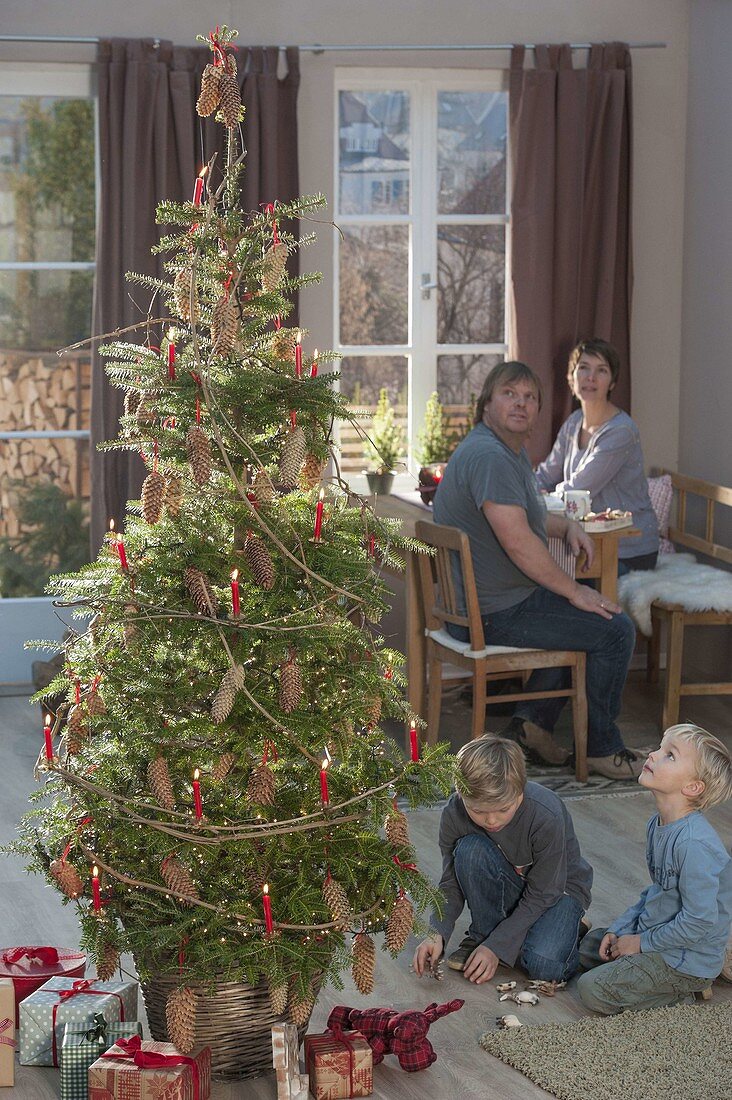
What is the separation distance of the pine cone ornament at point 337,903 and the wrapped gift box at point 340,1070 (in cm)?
22

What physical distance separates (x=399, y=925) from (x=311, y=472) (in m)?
0.83

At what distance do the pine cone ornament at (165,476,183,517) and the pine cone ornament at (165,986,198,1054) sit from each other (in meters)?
0.84

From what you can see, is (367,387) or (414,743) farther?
(367,387)

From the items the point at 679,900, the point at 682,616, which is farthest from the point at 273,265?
the point at 682,616

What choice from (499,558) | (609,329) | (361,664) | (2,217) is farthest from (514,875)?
(2,217)

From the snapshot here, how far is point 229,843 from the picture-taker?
2438mm

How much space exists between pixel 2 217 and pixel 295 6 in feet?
4.39

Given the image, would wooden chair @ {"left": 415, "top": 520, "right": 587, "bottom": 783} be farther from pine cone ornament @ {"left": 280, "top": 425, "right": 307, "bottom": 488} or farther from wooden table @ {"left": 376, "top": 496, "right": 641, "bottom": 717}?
pine cone ornament @ {"left": 280, "top": 425, "right": 307, "bottom": 488}

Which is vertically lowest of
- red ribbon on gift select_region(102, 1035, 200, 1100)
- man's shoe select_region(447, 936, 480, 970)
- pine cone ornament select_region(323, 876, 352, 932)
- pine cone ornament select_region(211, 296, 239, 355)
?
man's shoe select_region(447, 936, 480, 970)

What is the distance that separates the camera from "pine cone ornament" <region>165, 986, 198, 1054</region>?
2359mm

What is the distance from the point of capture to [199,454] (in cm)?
237

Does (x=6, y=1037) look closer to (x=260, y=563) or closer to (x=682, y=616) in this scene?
(x=260, y=563)

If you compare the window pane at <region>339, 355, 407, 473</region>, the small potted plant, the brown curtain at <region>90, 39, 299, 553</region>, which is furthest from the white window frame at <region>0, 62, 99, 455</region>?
the small potted plant

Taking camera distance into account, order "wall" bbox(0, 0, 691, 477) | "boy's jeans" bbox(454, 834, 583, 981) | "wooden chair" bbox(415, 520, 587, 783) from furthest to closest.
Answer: "wall" bbox(0, 0, 691, 477) → "wooden chair" bbox(415, 520, 587, 783) → "boy's jeans" bbox(454, 834, 583, 981)
